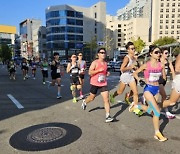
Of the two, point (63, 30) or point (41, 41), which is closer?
point (63, 30)

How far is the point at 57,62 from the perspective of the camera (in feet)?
30.6

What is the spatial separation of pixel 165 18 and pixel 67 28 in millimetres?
63238

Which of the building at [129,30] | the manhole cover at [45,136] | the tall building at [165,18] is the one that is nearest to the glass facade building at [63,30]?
the building at [129,30]

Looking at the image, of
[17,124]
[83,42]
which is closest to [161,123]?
[17,124]

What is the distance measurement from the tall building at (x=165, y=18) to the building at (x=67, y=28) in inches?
1619

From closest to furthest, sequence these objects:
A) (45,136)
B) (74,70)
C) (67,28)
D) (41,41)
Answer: (45,136) → (74,70) → (67,28) → (41,41)

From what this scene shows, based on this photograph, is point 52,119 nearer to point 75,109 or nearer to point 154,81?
point 75,109

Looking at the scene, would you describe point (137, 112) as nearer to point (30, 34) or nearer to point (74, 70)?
point (74, 70)

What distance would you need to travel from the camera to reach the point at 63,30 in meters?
88.1

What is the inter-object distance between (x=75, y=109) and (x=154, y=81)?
3025mm

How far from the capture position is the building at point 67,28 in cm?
8812

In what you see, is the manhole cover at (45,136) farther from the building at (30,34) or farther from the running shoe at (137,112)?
the building at (30,34)

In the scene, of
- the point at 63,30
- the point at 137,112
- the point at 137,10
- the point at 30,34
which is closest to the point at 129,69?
the point at 137,112

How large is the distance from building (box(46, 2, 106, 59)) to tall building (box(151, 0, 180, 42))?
41130 millimetres
